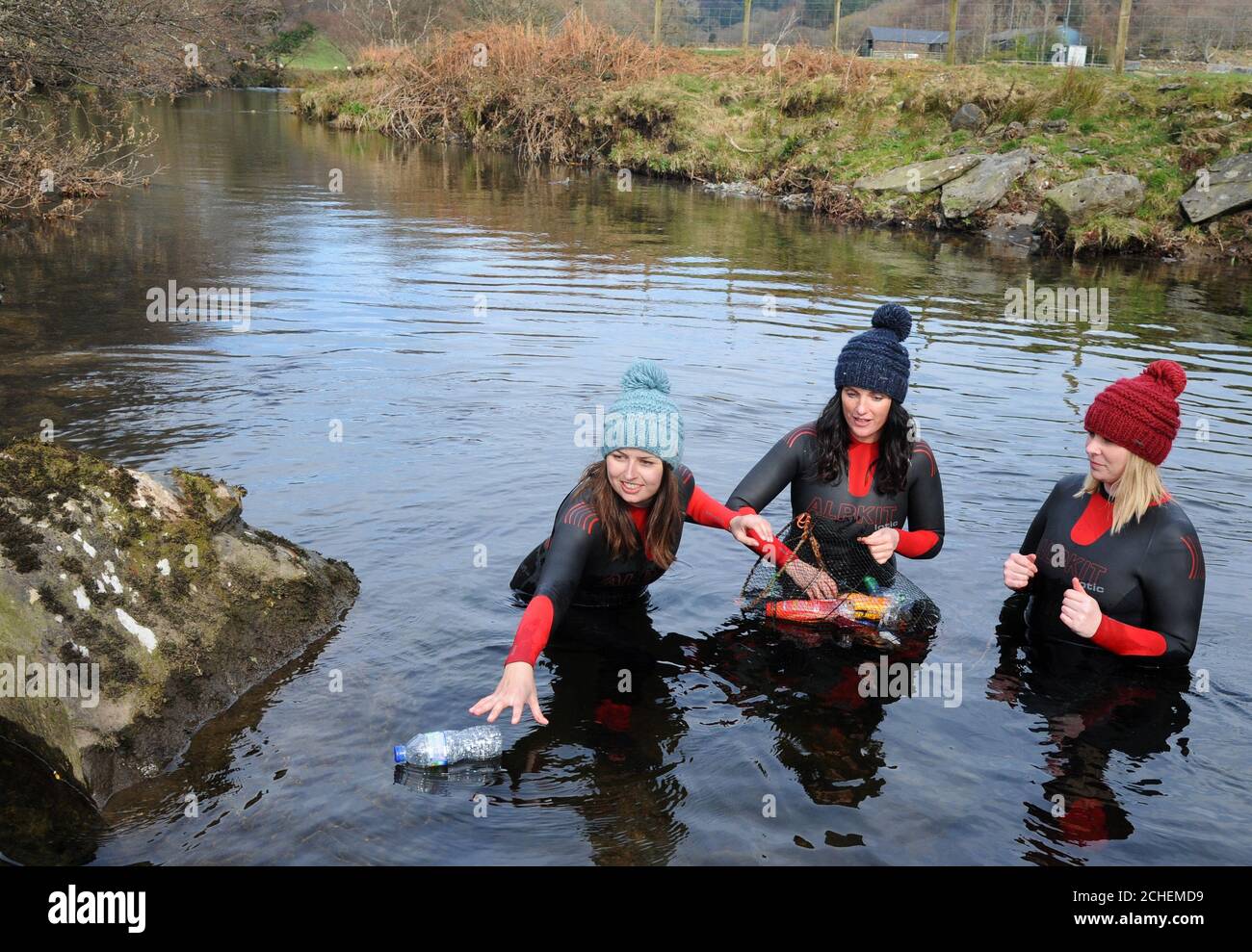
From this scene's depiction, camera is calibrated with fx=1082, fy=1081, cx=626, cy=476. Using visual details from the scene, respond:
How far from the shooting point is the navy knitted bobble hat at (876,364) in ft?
19.4

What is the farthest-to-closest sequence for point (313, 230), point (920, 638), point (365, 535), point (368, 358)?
point (313, 230)
point (368, 358)
point (365, 535)
point (920, 638)

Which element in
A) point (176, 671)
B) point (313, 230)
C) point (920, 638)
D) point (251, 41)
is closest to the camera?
point (176, 671)

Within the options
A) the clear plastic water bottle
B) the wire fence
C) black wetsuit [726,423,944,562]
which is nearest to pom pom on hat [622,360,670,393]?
black wetsuit [726,423,944,562]

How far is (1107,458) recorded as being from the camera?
5.55 meters

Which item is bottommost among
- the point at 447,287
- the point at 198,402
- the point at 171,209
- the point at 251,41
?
the point at 198,402

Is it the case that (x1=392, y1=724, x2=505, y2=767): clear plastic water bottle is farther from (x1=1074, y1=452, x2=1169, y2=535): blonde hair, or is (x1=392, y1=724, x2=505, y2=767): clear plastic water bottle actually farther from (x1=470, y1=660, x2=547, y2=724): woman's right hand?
(x1=1074, y1=452, x2=1169, y2=535): blonde hair

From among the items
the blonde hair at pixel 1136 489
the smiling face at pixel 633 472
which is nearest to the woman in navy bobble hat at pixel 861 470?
the smiling face at pixel 633 472

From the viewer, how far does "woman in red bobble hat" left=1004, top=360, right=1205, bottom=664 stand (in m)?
5.37

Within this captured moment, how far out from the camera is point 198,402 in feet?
32.5

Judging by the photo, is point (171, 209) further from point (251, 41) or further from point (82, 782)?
point (251, 41)

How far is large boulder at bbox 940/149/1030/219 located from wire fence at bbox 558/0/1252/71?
8631 mm

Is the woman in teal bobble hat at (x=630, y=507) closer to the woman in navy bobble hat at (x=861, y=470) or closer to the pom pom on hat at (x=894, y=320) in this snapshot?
the woman in navy bobble hat at (x=861, y=470)
